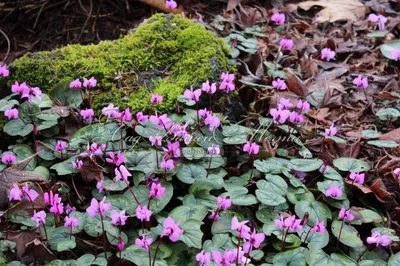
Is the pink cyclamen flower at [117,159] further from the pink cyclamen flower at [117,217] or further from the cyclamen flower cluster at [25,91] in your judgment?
the cyclamen flower cluster at [25,91]

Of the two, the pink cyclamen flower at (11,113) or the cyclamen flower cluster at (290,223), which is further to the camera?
the pink cyclamen flower at (11,113)

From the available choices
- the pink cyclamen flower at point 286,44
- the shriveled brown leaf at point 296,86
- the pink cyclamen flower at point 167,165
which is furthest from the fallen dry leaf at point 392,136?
the pink cyclamen flower at point 167,165

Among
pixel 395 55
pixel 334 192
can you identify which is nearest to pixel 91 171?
pixel 334 192

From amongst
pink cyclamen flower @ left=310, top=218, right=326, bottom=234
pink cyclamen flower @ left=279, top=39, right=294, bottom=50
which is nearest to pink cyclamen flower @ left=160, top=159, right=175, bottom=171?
pink cyclamen flower @ left=310, top=218, right=326, bottom=234

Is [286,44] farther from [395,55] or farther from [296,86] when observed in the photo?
[395,55]

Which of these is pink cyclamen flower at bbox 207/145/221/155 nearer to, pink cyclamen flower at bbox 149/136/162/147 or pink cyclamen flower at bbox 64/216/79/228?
pink cyclamen flower at bbox 149/136/162/147

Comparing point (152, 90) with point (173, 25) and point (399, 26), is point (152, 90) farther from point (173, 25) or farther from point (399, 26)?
point (399, 26)
